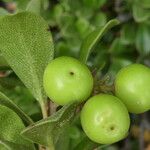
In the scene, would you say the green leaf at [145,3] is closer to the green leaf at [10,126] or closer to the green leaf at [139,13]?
the green leaf at [139,13]

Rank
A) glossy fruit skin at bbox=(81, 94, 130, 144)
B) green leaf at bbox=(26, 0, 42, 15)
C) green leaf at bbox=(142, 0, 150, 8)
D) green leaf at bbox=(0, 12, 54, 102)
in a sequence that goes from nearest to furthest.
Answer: glossy fruit skin at bbox=(81, 94, 130, 144) → green leaf at bbox=(0, 12, 54, 102) → green leaf at bbox=(26, 0, 42, 15) → green leaf at bbox=(142, 0, 150, 8)

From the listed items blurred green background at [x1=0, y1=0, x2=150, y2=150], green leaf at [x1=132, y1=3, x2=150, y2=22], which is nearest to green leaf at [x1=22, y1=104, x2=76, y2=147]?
blurred green background at [x1=0, y1=0, x2=150, y2=150]

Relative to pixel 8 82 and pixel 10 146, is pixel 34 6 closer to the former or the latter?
pixel 8 82

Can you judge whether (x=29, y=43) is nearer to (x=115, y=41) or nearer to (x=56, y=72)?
(x=56, y=72)

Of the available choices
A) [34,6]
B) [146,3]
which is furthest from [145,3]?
[34,6]

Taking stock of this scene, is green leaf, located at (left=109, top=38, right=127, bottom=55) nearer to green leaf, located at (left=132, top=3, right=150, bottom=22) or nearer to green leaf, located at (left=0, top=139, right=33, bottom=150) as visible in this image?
green leaf, located at (left=132, top=3, right=150, bottom=22)

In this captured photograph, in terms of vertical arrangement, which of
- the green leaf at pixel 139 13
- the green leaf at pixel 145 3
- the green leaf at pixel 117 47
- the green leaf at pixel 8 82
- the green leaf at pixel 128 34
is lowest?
the green leaf at pixel 117 47

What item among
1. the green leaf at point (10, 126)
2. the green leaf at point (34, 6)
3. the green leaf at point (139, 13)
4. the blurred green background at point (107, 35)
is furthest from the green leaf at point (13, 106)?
the green leaf at point (139, 13)
